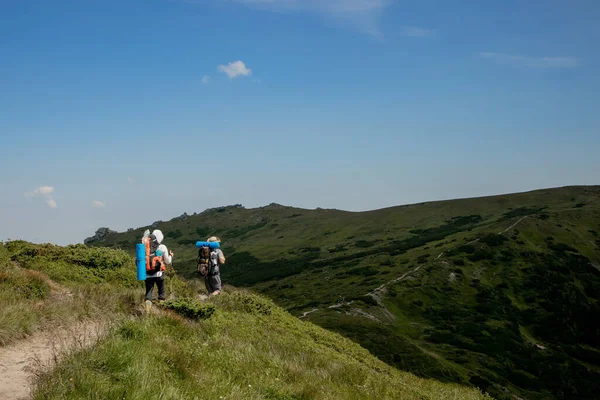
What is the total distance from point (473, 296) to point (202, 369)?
3219 inches

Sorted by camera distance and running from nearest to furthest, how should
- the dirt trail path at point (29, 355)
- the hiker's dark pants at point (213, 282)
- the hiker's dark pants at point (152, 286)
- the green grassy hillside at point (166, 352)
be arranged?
1. the green grassy hillside at point (166, 352)
2. the dirt trail path at point (29, 355)
3. the hiker's dark pants at point (152, 286)
4. the hiker's dark pants at point (213, 282)

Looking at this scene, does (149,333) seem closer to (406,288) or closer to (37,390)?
(37,390)

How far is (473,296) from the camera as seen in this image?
81750mm

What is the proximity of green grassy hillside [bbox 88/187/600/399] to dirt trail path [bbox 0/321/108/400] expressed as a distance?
2913cm

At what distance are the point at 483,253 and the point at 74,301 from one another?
3824 inches

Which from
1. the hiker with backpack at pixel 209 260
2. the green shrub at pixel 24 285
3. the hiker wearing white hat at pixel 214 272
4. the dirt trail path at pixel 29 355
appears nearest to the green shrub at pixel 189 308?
the dirt trail path at pixel 29 355

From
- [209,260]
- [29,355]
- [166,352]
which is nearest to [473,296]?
[209,260]

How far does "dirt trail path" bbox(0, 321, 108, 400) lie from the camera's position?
6.98m

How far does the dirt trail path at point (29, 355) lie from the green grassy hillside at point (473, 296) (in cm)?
2913

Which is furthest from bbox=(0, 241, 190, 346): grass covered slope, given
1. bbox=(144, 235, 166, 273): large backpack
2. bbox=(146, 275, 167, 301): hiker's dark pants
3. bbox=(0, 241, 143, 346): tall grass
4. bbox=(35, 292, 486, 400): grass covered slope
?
bbox=(35, 292, 486, 400): grass covered slope

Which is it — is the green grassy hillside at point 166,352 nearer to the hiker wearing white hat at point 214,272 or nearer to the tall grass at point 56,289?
the tall grass at point 56,289

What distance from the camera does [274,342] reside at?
13789 mm

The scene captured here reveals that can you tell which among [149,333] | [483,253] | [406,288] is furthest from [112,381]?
[483,253]

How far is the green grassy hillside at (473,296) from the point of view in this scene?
5250 cm
